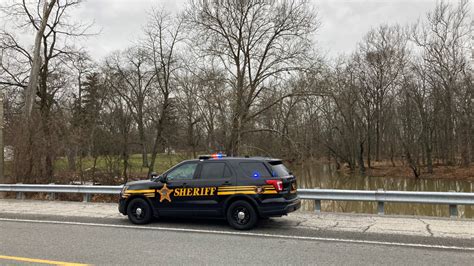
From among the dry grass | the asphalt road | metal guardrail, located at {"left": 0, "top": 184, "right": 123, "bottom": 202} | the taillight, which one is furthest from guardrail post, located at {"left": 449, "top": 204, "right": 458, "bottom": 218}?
the dry grass

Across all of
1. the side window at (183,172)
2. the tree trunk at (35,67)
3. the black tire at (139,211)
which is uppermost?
the tree trunk at (35,67)

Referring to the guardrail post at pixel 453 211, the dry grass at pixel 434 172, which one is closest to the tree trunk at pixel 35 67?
the guardrail post at pixel 453 211

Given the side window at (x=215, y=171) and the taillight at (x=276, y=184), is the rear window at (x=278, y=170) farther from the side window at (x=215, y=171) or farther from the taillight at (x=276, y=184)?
the side window at (x=215, y=171)

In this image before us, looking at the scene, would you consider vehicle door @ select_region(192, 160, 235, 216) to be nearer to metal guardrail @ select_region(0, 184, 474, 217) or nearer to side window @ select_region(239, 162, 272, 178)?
side window @ select_region(239, 162, 272, 178)

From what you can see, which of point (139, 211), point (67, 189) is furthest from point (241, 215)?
point (67, 189)

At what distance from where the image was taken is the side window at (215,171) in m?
9.38

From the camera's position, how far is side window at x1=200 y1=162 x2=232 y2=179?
9.38 m

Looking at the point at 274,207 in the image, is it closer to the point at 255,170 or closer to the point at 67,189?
the point at 255,170

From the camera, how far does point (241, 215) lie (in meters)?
9.02

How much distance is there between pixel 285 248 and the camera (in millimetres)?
7223

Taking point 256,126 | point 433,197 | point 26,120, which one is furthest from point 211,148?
point 433,197

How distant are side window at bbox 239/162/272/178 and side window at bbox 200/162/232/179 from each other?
417 mm

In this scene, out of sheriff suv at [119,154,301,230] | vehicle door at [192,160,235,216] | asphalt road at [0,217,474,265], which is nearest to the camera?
asphalt road at [0,217,474,265]

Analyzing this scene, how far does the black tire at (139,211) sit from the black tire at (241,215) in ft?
6.95
